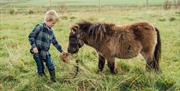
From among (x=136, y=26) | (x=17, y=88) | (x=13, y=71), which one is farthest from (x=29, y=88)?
(x=136, y=26)

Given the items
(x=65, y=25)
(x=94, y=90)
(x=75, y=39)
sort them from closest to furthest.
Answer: (x=94, y=90) → (x=75, y=39) → (x=65, y=25)

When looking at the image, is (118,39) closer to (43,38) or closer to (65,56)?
(65,56)

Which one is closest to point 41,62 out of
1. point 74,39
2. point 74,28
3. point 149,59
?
point 74,39

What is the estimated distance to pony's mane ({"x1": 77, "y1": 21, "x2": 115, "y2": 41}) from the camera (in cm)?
814

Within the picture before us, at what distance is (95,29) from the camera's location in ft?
26.8

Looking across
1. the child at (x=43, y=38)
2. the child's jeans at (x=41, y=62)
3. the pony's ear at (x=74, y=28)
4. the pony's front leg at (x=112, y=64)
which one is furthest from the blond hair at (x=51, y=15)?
the pony's front leg at (x=112, y=64)

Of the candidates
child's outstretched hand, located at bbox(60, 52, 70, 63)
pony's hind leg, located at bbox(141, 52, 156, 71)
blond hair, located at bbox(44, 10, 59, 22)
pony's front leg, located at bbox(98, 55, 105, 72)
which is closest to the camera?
→ blond hair, located at bbox(44, 10, 59, 22)

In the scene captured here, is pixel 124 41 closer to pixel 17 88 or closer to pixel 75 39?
pixel 75 39

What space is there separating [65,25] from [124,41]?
942 cm

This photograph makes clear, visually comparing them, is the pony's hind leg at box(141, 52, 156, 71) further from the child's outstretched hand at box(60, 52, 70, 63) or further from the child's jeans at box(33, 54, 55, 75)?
the child's jeans at box(33, 54, 55, 75)

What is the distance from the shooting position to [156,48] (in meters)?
8.51

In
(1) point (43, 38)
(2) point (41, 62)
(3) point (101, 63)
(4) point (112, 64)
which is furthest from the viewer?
(3) point (101, 63)

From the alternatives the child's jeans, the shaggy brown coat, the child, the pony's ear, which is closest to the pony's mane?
the shaggy brown coat

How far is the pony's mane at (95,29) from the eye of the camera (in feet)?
26.7
